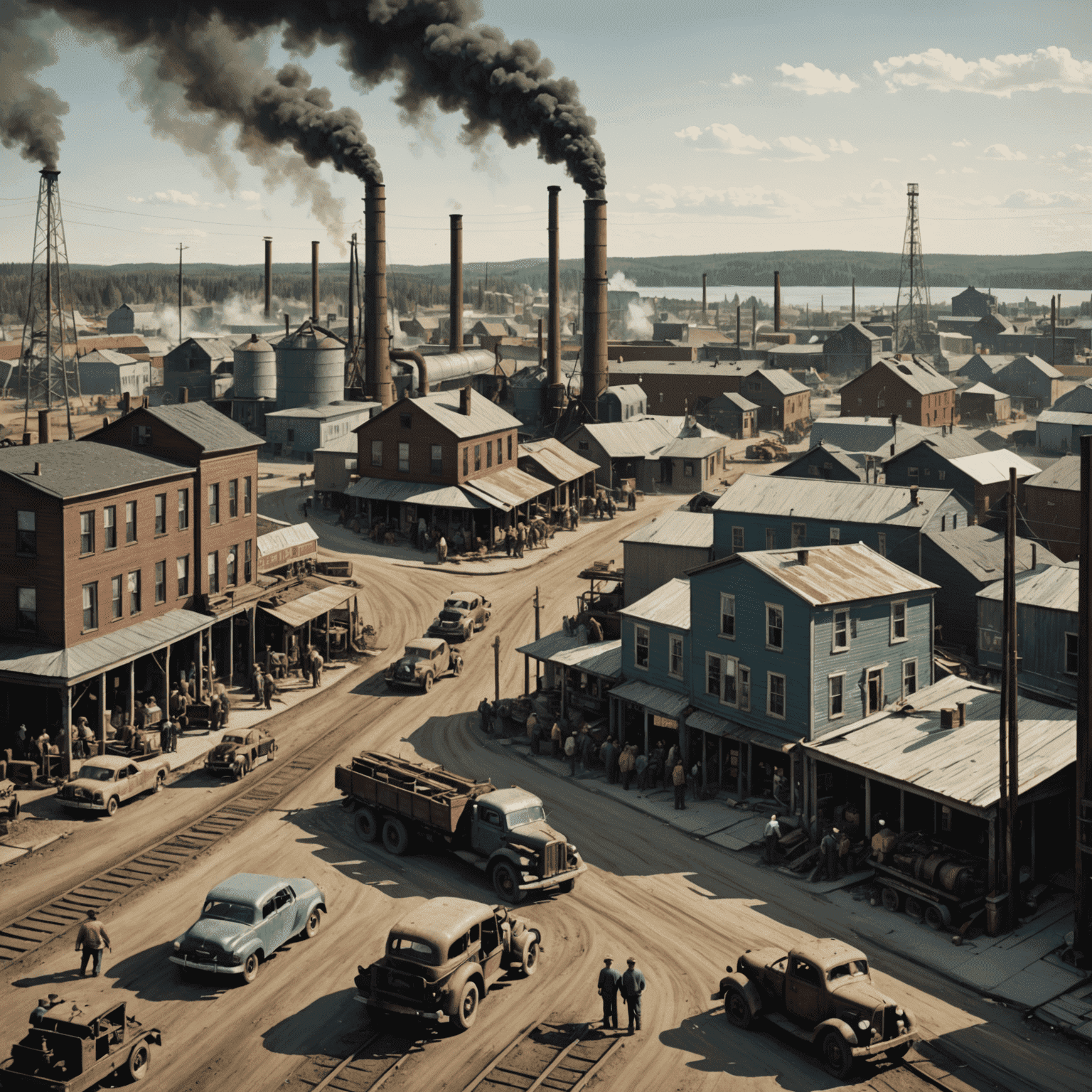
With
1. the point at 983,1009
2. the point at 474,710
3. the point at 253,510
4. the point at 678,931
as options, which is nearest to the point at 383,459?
the point at 253,510

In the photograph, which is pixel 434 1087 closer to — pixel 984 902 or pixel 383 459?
pixel 984 902

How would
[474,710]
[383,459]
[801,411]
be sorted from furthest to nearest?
[801,411]
[383,459]
[474,710]

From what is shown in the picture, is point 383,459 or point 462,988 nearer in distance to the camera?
point 462,988

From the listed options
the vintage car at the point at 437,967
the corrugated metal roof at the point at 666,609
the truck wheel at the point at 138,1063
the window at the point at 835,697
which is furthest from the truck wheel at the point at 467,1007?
the corrugated metal roof at the point at 666,609

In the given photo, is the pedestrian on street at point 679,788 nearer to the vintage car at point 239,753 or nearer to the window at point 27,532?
the vintage car at point 239,753

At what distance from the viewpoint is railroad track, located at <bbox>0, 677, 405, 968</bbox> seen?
3162 centimetres

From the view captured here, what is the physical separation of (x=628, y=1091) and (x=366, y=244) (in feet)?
280

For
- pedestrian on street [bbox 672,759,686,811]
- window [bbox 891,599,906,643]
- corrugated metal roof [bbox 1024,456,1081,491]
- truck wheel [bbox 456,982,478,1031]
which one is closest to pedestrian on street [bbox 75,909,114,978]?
truck wheel [bbox 456,982,478,1031]

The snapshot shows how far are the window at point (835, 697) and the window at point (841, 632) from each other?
3.07 ft

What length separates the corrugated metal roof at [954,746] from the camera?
34000 mm

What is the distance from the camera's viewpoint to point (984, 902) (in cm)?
3206

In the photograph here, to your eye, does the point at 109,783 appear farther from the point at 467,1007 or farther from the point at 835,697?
the point at 835,697

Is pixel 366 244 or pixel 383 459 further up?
pixel 366 244

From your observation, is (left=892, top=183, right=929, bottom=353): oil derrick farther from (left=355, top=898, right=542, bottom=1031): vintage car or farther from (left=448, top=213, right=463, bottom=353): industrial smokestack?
(left=355, top=898, right=542, bottom=1031): vintage car
